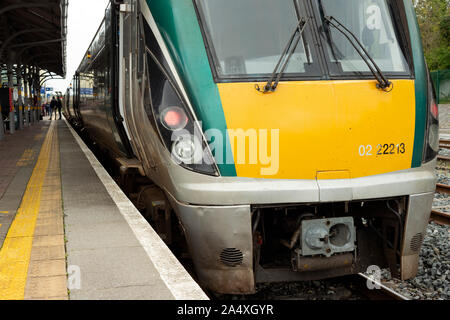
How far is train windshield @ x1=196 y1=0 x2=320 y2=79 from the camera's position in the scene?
3.63m

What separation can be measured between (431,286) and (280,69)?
2.33 metres

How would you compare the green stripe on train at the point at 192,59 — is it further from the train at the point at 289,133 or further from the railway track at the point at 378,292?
the railway track at the point at 378,292

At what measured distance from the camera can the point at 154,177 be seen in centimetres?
423

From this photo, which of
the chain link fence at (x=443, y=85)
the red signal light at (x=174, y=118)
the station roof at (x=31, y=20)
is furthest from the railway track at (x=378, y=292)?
the chain link fence at (x=443, y=85)

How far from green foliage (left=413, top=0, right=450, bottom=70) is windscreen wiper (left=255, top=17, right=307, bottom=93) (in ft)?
123

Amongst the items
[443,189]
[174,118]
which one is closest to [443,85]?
[443,189]

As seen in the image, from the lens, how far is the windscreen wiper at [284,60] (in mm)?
3492

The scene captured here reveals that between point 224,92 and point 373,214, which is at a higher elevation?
point 224,92

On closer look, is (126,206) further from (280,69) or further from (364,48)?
(364,48)

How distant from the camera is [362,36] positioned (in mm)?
3891

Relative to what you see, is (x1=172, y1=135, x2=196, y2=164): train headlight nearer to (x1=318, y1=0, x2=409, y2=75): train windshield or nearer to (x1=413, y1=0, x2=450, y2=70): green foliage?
(x1=318, y1=0, x2=409, y2=75): train windshield

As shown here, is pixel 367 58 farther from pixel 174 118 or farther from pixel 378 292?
pixel 378 292

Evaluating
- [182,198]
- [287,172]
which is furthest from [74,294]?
[287,172]

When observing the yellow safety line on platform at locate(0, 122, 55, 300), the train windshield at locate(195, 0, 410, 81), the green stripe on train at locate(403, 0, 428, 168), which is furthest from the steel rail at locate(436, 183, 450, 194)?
the yellow safety line on platform at locate(0, 122, 55, 300)
